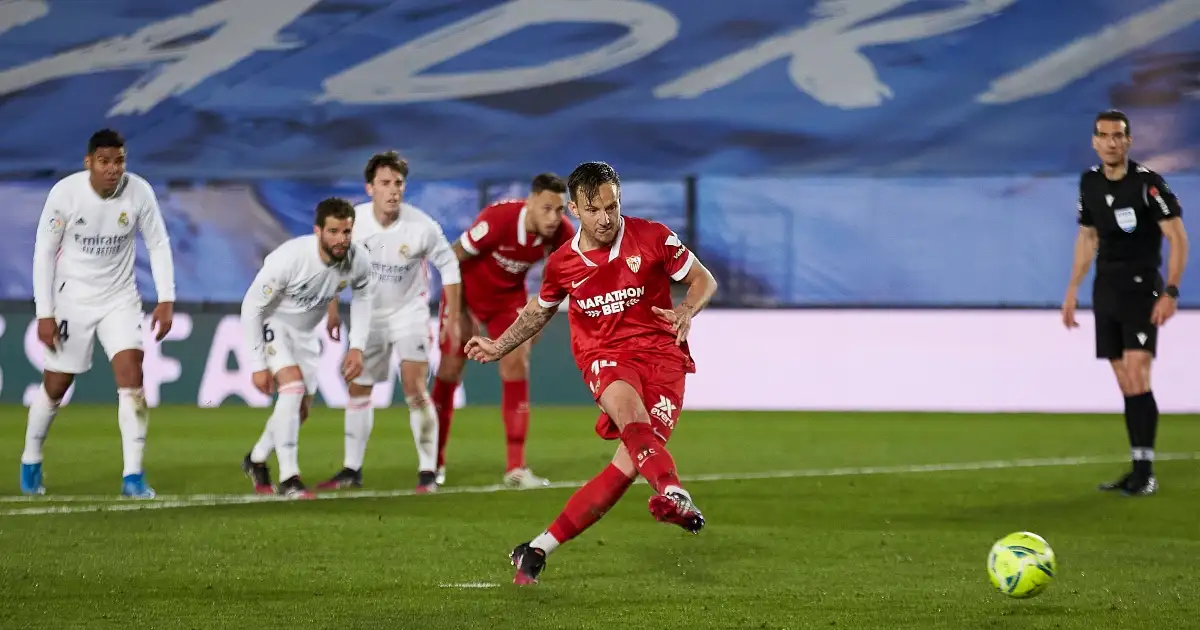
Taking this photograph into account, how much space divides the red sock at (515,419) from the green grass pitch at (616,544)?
8.4 inches

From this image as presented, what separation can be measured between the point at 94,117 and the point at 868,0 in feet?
32.6

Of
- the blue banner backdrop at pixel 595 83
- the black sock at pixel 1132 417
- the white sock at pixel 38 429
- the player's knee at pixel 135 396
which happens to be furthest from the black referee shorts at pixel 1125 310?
the blue banner backdrop at pixel 595 83

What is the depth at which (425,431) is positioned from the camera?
880 centimetres

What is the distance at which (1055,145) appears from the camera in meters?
19.4

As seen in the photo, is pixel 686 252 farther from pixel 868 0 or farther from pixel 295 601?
pixel 868 0

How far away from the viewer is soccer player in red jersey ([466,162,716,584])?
18.0 feet

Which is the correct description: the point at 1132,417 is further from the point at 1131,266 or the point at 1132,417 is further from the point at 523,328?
the point at 523,328

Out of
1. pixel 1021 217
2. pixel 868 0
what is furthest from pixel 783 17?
pixel 1021 217

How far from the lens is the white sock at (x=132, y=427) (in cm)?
823

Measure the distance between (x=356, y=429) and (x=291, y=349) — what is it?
625mm

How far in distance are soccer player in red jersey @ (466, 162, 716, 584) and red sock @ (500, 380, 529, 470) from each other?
125 inches

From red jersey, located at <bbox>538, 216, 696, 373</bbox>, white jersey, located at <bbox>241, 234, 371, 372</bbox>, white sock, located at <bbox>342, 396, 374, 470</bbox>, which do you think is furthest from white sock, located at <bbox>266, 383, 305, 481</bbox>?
red jersey, located at <bbox>538, 216, 696, 373</bbox>

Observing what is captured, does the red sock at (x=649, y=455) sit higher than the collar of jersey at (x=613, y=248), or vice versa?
the collar of jersey at (x=613, y=248)

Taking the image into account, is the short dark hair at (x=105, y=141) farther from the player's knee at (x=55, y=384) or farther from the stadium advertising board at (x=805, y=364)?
the stadium advertising board at (x=805, y=364)
